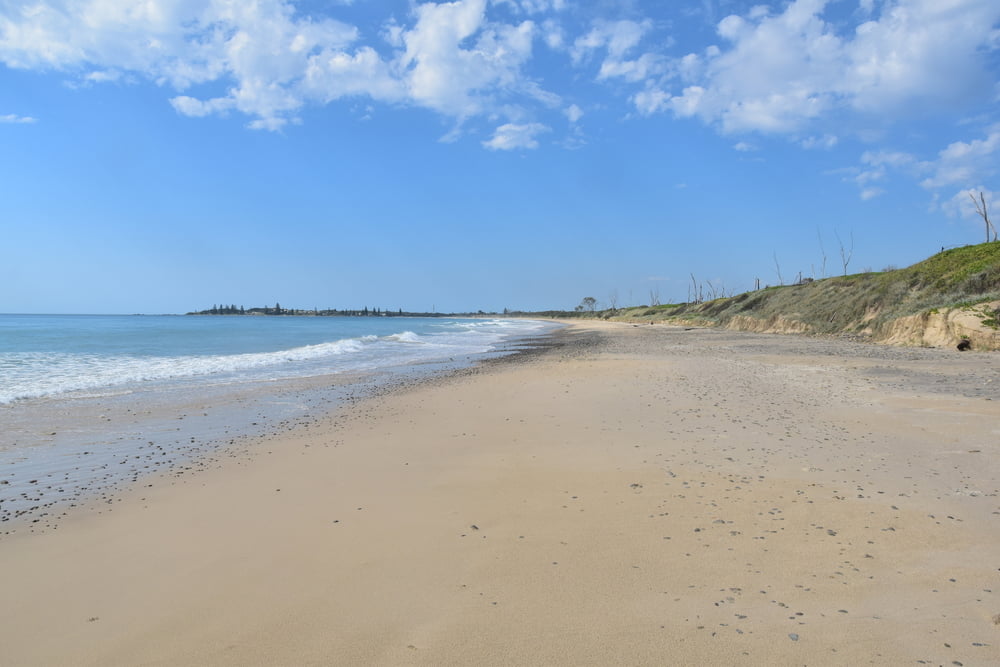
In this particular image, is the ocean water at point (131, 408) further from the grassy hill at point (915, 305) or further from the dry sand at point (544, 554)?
the grassy hill at point (915, 305)

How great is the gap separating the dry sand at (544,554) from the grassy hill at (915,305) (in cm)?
1618

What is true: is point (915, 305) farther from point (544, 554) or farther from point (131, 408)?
point (131, 408)

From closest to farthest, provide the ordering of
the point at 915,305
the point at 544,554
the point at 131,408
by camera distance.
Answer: the point at 544,554 < the point at 131,408 < the point at 915,305

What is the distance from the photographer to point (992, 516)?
4.59 m

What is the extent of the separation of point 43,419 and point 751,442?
12.1m

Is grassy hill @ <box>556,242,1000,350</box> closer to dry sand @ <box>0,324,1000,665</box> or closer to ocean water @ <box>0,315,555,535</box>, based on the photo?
dry sand @ <box>0,324,1000,665</box>

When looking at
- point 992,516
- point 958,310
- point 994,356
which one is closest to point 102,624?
point 992,516

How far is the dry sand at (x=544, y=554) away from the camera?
303cm

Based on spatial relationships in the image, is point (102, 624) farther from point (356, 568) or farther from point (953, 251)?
point (953, 251)

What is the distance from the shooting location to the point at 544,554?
409cm

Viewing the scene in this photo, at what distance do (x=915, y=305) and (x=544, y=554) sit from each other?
96.1ft

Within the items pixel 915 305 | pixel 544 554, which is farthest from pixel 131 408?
pixel 915 305

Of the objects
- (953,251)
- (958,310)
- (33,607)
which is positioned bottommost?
(33,607)

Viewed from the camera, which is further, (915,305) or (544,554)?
(915,305)
